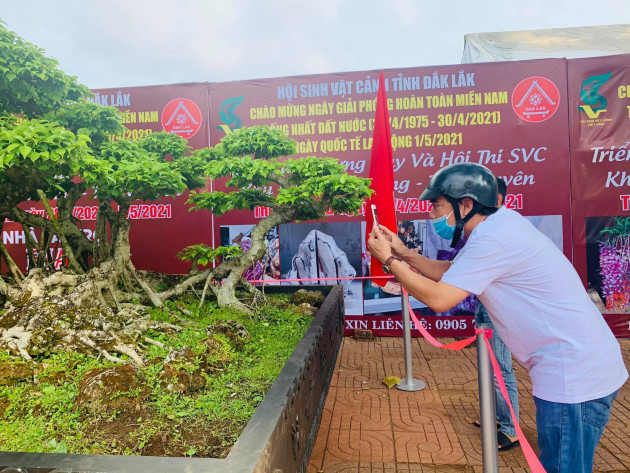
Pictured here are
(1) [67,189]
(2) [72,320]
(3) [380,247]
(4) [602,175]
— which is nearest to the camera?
(3) [380,247]

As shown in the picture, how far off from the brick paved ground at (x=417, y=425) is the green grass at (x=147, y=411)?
2.63 feet

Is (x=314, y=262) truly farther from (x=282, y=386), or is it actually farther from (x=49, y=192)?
(x=282, y=386)

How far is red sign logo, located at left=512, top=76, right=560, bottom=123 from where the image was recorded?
4762mm

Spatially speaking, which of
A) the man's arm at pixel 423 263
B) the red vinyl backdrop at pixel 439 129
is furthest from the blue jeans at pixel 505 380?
the red vinyl backdrop at pixel 439 129

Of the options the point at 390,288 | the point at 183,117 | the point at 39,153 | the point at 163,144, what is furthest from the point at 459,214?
the point at 183,117

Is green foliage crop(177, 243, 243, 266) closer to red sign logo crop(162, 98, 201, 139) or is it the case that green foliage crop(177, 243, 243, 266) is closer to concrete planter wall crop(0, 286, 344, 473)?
concrete planter wall crop(0, 286, 344, 473)

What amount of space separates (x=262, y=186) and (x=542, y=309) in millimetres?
2362

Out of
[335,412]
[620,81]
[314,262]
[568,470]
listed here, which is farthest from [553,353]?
[620,81]

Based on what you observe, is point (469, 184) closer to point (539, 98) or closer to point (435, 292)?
point (435, 292)

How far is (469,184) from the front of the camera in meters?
1.53

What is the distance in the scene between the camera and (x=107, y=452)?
1.32 metres

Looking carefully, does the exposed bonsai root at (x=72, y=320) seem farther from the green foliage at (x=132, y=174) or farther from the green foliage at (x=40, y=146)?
the green foliage at (x=40, y=146)

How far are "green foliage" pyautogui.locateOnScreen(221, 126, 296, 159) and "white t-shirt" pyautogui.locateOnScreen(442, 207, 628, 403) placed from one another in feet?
6.99

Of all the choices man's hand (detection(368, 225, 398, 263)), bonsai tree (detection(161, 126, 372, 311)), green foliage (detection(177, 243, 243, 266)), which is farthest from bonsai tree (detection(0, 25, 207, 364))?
man's hand (detection(368, 225, 398, 263))
